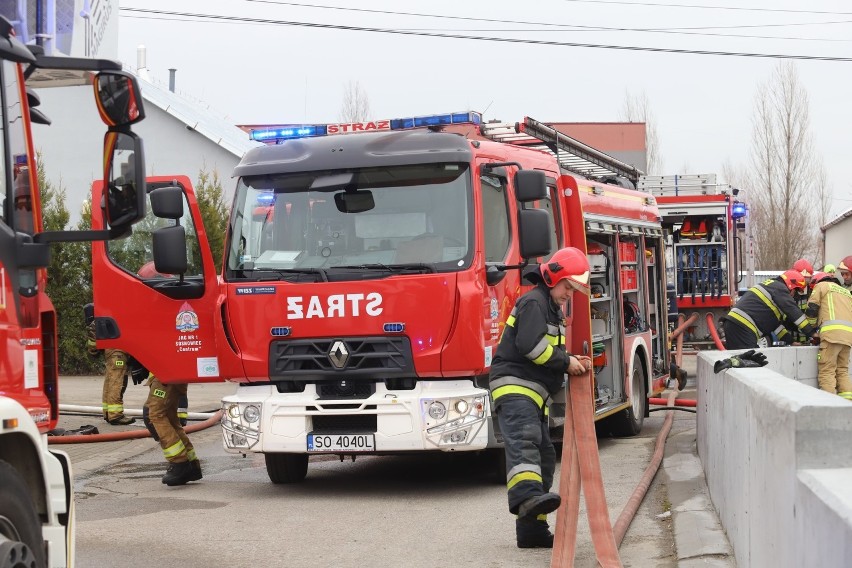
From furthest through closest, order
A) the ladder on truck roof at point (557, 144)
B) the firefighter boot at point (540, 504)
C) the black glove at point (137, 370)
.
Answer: the ladder on truck roof at point (557, 144), the black glove at point (137, 370), the firefighter boot at point (540, 504)

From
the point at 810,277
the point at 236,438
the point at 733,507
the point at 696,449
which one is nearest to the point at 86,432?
the point at 236,438

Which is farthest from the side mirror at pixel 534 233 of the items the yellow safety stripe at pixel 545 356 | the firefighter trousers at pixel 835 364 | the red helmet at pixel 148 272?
the firefighter trousers at pixel 835 364

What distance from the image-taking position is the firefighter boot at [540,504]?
6924 millimetres

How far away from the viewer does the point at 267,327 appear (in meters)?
9.36

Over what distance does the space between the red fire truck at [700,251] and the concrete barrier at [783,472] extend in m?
12.8

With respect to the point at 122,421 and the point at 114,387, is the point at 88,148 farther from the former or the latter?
the point at 114,387

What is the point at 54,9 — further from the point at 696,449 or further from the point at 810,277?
the point at 810,277

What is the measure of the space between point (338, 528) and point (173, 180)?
3.00m

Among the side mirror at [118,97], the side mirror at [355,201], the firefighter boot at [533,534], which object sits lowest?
the firefighter boot at [533,534]

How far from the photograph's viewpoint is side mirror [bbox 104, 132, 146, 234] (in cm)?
470

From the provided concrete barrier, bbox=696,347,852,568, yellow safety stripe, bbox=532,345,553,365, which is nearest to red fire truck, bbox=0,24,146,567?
concrete barrier, bbox=696,347,852,568

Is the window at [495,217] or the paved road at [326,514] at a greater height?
the window at [495,217]

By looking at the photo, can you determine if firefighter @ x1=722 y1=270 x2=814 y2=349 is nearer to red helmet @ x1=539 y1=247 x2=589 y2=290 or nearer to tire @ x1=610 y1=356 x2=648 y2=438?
tire @ x1=610 y1=356 x2=648 y2=438

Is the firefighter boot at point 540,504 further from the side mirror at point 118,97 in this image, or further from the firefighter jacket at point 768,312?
the firefighter jacket at point 768,312
